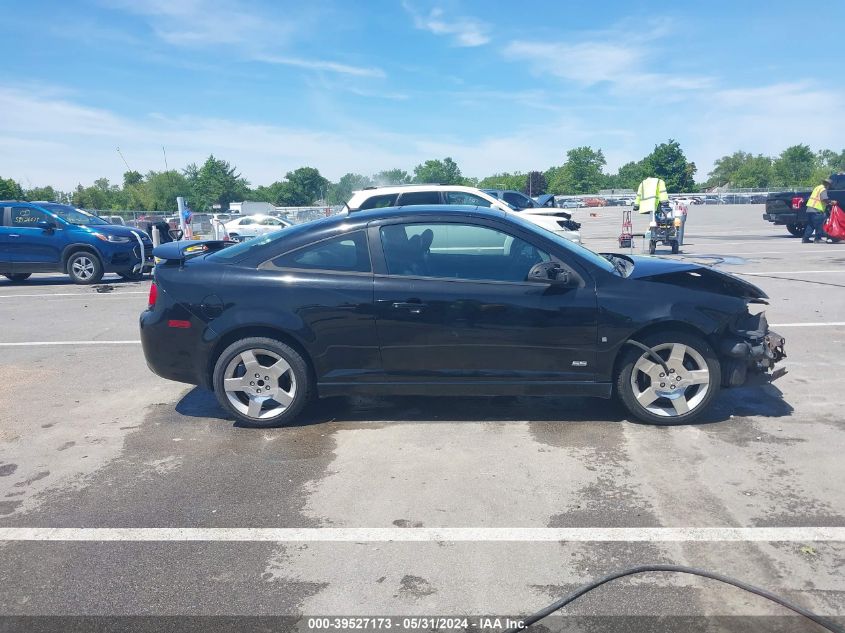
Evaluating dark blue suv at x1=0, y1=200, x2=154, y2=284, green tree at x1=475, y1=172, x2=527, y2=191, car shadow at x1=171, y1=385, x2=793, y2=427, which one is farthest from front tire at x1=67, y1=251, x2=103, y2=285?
green tree at x1=475, y1=172, x2=527, y2=191

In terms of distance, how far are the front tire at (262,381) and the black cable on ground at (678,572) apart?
2684mm

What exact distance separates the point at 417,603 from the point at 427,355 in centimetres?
224

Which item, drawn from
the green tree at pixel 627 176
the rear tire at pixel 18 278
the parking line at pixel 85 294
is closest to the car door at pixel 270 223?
the rear tire at pixel 18 278

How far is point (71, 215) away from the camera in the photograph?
14453 mm

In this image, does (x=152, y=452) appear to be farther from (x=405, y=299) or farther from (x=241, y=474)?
(x=405, y=299)

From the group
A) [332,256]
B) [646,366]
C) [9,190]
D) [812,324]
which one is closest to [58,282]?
[332,256]

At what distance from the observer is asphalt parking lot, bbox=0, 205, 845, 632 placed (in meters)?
3.06

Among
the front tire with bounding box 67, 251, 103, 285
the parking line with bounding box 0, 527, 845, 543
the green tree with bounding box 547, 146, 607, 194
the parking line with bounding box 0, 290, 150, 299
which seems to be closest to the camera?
the parking line with bounding box 0, 527, 845, 543

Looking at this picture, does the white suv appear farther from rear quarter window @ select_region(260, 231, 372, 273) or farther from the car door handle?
the car door handle

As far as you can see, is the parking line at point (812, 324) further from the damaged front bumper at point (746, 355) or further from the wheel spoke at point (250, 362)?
the wheel spoke at point (250, 362)

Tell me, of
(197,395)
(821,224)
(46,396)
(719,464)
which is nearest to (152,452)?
(197,395)

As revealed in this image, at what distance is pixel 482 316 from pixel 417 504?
1.55 m

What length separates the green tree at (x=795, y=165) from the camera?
112 meters

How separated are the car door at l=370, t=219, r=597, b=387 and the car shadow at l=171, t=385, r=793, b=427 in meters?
0.46
